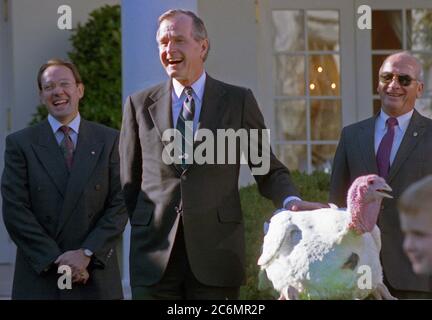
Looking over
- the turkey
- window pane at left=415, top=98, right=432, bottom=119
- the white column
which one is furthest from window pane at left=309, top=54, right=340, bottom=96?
the turkey

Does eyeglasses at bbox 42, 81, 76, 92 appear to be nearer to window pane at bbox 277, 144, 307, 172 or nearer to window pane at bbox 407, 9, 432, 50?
window pane at bbox 277, 144, 307, 172

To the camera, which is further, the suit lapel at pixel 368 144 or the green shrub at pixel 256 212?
the green shrub at pixel 256 212

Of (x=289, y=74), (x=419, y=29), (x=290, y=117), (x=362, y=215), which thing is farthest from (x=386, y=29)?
(x=362, y=215)

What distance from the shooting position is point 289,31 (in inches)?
435

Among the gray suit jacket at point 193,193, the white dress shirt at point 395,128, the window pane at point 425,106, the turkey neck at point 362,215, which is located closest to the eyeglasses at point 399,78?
the white dress shirt at point 395,128

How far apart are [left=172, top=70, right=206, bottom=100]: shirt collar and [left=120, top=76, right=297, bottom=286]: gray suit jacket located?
0.09ft

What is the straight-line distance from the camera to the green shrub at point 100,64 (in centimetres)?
1008

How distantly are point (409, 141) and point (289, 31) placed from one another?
5.60 metres

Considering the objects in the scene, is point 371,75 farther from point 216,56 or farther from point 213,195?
point 213,195

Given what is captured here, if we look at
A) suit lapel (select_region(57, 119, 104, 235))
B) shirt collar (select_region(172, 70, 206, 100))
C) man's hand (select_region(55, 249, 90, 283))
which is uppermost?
shirt collar (select_region(172, 70, 206, 100))

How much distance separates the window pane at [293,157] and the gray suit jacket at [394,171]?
530 cm

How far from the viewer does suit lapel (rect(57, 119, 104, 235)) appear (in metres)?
5.58

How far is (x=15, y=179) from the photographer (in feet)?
18.4

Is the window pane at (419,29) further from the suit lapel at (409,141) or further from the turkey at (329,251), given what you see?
the turkey at (329,251)
